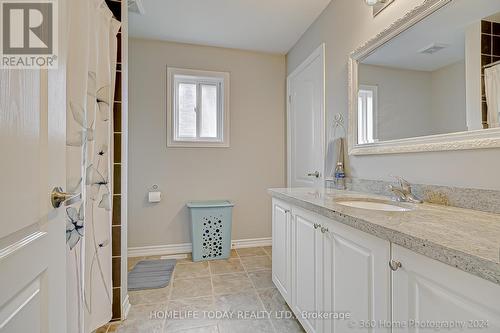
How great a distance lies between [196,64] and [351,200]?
2371mm

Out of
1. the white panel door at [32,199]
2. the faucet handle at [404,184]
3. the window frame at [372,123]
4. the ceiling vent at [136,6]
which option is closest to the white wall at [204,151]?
the ceiling vent at [136,6]

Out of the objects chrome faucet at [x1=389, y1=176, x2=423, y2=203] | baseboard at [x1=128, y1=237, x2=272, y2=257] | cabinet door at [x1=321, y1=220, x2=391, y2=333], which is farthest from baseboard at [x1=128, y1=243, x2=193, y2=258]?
chrome faucet at [x1=389, y1=176, x2=423, y2=203]

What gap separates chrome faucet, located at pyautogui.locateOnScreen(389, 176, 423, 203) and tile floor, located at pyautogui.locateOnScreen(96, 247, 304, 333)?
1040 millimetres

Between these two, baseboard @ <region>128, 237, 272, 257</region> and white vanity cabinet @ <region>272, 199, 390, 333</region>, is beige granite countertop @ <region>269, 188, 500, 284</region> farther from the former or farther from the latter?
baseboard @ <region>128, 237, 272, 257</region>

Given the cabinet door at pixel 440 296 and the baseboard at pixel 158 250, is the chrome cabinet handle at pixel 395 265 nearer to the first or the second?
the cabinet door at pixel 440 296

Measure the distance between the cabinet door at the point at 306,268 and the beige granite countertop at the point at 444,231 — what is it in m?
0.24

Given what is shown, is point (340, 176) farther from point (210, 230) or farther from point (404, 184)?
point (210, 230)

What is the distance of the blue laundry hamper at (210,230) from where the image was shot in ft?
8.43

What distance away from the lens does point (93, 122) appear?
1.28 metres

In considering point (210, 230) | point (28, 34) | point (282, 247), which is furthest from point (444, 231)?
point (210, 230)

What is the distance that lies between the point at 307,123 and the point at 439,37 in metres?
1.37

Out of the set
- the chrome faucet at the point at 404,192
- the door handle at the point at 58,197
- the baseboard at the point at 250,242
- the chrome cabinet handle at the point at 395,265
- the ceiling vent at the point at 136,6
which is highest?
the ceiling vent at the point at 136,6

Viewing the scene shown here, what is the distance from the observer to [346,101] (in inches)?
73.0

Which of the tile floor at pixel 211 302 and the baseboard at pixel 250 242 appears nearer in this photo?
the tile floor at pixel 211 302
